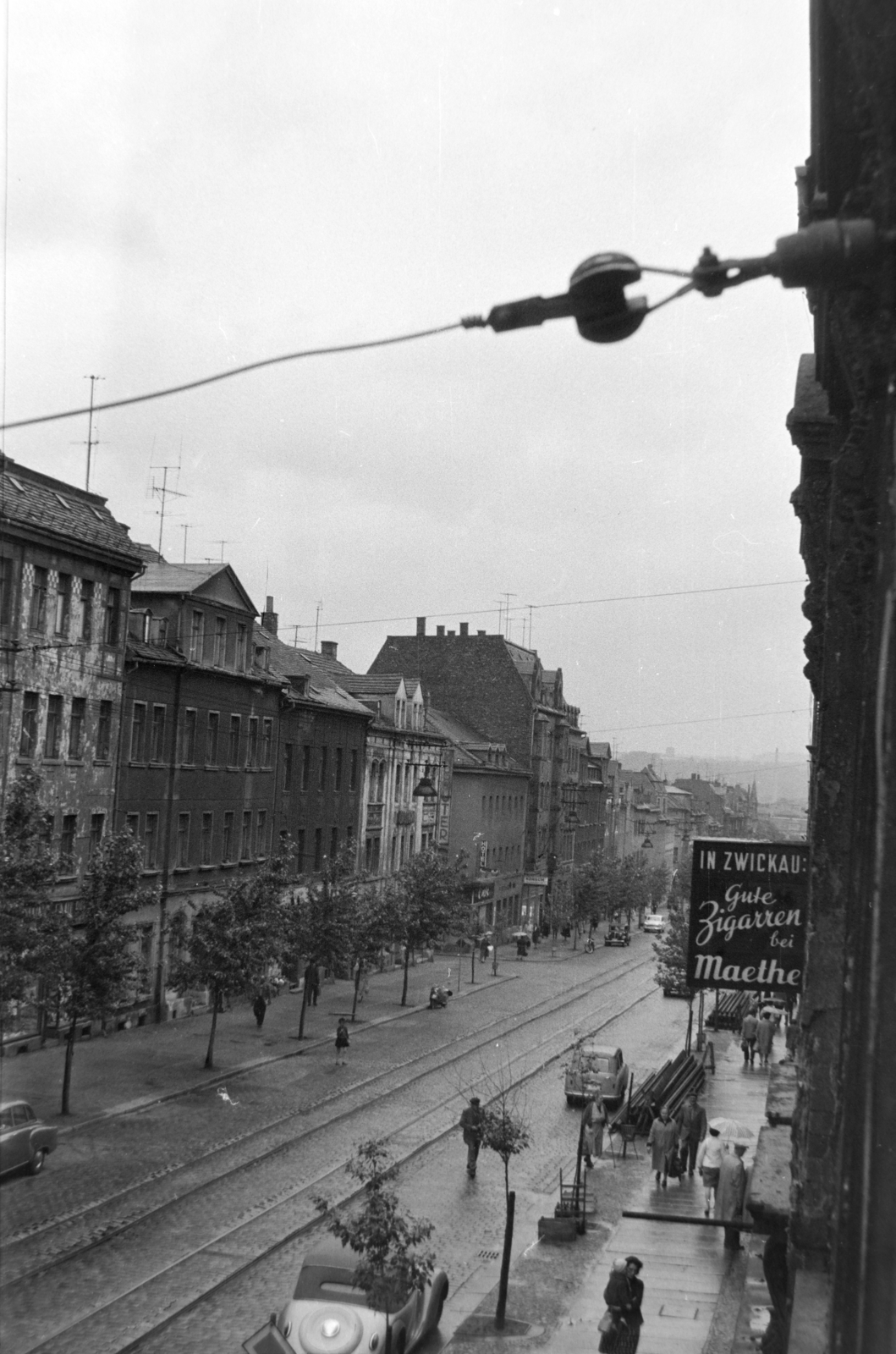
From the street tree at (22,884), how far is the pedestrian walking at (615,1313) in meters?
13.6

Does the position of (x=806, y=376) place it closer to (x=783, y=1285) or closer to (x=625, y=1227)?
(x=783, y=1285)

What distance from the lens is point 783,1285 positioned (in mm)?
9500

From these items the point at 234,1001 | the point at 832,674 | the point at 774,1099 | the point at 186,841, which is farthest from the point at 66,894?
the point at 832,674

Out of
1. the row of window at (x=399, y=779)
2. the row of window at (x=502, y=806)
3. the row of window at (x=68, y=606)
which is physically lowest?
the row of window at (x=502, y=806)

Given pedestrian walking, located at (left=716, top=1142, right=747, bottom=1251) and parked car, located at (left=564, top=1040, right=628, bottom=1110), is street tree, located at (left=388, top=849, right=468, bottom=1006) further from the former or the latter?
pedestrian walking, located at (left=716, top=1142, right=747, bottom=1251)

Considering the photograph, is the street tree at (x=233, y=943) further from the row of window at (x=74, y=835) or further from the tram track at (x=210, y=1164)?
the row of window at (x=74, y=835)

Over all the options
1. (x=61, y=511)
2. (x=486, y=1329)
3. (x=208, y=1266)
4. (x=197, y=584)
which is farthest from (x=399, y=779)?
(x=486, y=1329)

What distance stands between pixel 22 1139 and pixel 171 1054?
40.8 feet

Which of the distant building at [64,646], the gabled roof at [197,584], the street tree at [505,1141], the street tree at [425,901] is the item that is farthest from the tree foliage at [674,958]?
the street tree at [505,1141]

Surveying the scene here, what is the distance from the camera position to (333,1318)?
1420 cm

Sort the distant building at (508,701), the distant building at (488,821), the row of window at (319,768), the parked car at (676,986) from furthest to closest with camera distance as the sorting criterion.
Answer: the distant building at (508,701), the distant building at (488,821), the row of window at (319,768), the parked car at (676,986)

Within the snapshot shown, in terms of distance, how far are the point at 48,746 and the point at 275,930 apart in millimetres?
7769

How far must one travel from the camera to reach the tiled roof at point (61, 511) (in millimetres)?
33188

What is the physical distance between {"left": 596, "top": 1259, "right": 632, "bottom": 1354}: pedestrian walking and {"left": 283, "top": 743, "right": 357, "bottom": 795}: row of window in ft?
121
